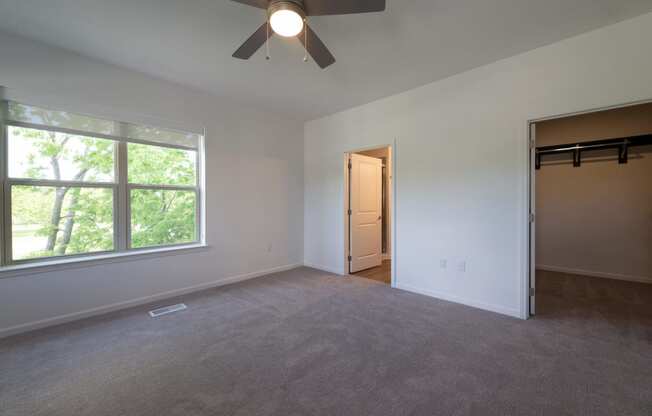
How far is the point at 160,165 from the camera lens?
11.2ft

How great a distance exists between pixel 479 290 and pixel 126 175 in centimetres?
444

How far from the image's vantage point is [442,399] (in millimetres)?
1630

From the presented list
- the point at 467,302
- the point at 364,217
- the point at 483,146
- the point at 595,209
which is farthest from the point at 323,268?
the point at 595,209

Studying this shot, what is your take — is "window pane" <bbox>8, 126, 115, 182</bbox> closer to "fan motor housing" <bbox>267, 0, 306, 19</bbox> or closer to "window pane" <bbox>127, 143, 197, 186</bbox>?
"window pane" <bbox>127, 143, 197, 186</bbox>

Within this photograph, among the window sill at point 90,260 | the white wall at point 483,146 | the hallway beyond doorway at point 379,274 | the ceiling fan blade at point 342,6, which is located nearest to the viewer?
the ceiling fan blade at point 342,6

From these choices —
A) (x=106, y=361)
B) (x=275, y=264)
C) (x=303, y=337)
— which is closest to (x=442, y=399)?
(x=303, y=337)

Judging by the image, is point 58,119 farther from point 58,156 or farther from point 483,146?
point 483,146

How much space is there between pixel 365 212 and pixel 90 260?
12.7 ft

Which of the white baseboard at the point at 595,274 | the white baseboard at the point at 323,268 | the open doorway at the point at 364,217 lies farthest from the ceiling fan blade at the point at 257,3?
the white baseboard at the point at 595,274

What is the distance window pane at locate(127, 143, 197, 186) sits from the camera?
126 inches

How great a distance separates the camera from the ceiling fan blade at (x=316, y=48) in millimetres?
1907

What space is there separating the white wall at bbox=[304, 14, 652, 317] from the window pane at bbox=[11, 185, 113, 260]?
361 centimetres

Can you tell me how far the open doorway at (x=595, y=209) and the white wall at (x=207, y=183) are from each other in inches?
154

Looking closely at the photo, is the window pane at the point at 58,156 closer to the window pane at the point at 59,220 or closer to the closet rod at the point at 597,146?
the window pane at the point at 59,220
